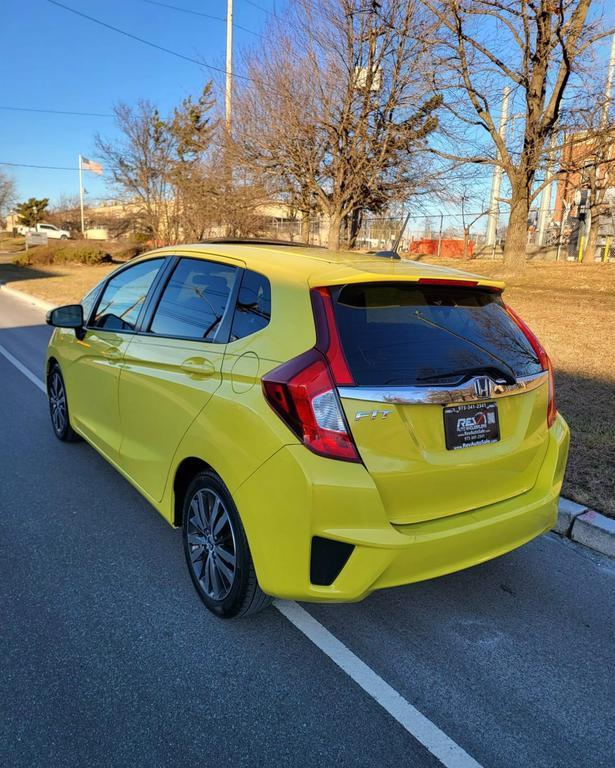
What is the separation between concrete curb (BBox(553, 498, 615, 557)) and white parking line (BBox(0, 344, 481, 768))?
187cm

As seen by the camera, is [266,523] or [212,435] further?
[212,435]

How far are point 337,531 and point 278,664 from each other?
77 cm

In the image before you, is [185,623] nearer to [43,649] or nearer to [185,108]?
[43,649]

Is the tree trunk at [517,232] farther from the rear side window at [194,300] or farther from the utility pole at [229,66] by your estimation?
the rear side window at [194,300]

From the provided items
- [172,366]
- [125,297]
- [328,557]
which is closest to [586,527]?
[328,557]

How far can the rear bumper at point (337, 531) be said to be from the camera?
2176 mm

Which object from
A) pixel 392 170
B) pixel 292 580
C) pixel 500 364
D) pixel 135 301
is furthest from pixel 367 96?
pixel 292 580

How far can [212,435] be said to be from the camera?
102 inches

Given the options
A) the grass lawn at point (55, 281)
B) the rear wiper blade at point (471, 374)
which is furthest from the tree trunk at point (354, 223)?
the rear wiper blade at point (471, 374)

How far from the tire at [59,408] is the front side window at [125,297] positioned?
0.98 metres

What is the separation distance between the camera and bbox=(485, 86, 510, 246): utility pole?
15312 millimetres

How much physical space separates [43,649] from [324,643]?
126 cm

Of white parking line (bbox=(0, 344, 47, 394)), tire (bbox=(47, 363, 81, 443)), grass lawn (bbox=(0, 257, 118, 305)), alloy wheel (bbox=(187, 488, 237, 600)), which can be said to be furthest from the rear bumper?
grass lawn (bbox=(0, 257, 118, 305))

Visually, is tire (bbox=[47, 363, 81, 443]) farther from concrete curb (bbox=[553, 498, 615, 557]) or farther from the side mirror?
concrete curb (bbox=[553, 498, 615, 557])
